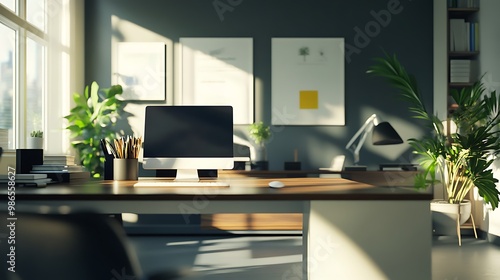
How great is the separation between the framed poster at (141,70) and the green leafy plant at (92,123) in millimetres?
272

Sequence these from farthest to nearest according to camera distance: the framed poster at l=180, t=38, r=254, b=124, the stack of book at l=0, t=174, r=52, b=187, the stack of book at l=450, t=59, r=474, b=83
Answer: the framed poster at l=180, t=38, r=254, b=124 < the stack of book at l=450, t=59, r=474, b=83 < the stack of book at l=0, t=174, r=52, b=187

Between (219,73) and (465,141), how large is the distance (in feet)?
8.28

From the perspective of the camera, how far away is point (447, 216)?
5.01 meters

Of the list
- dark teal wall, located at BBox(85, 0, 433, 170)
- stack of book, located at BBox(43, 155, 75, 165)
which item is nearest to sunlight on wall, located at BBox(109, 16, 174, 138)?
dark teal wall, located at BBox(85, 0, 433, 170)

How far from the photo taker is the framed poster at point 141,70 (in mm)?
5848

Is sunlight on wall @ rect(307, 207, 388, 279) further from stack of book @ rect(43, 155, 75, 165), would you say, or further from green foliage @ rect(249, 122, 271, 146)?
green foliage @ rect(249, 122, 271, 146)

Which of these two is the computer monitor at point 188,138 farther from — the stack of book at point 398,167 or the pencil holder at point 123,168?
the stack of book at point 398,167

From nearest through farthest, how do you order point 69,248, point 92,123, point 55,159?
point 69,248
point 55,159
point 92,123

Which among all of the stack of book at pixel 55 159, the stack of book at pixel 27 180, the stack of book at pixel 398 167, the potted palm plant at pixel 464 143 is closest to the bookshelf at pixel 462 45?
the potted palm plant at pixel 464 143

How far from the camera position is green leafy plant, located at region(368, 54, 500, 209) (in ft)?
15.8

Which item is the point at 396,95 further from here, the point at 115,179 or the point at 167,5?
the point at 115,179

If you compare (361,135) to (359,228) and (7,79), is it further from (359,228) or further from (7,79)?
(359,228)

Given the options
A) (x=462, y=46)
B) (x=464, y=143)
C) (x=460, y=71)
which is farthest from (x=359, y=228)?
(x=462, y=46)

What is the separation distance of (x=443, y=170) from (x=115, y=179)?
373 cm
